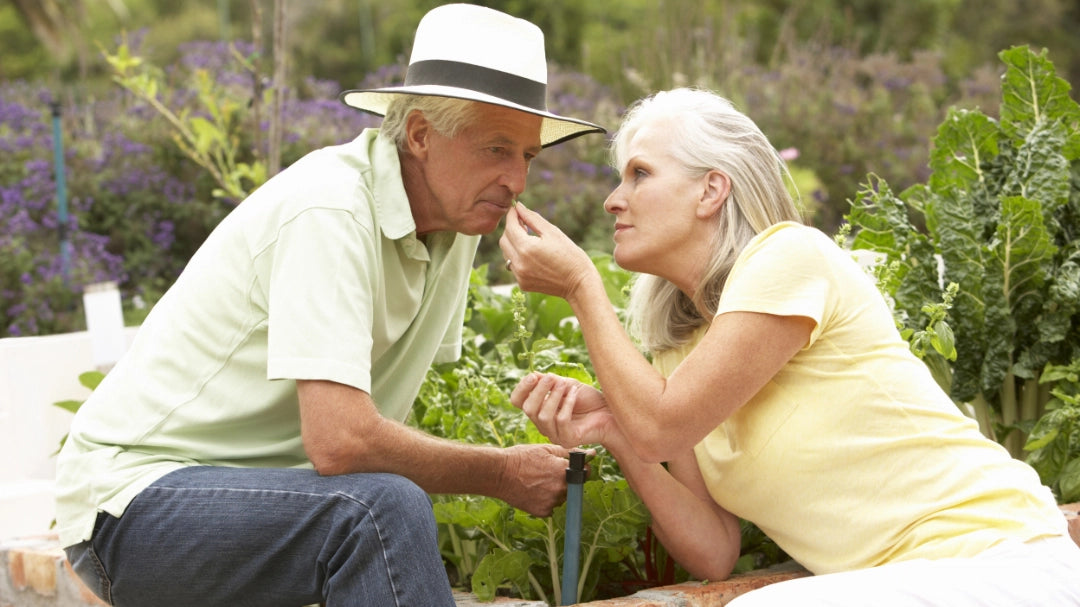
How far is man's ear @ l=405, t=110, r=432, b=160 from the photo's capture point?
8.50 feet

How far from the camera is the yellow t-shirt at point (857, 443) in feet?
7.50

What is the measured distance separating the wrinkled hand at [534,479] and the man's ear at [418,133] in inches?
27.9

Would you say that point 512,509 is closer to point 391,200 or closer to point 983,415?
point 391,200

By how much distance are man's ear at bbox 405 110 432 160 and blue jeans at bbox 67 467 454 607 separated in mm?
776

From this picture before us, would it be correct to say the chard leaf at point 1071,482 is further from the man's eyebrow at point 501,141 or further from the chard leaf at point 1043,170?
the man's eyebrow at point 501,141

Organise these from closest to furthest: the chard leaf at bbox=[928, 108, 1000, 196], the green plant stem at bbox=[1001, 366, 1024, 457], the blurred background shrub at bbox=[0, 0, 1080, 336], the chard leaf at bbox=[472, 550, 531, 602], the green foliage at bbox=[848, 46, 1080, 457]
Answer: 1. the chard leaf at bbox=[472, 550, 531, 602]
2. the green foliage at bbox=[848, 46, 1080, 457]
3. the green plant stem at bbox=[1001, 366, 1024, 457]
4. the chard leaf at bbox=[928, 108, 1000, 196]
5. the blurred background shrub at bbox=[0, 0, 1080, 336]

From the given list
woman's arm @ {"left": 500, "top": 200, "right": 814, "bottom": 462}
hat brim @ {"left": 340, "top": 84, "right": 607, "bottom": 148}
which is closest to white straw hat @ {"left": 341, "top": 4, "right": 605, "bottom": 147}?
hat brim @ {"left": 340, "top": 84, "right": 607, "bottom": 148}

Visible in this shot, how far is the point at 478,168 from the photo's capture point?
2.59m

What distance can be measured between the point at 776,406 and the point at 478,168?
841mm

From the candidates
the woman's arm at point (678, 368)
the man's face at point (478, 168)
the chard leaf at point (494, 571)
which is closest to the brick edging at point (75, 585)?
the chard leaf at point (494, 571)

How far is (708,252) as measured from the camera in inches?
99.4

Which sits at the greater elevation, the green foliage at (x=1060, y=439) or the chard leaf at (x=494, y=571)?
the green foliage at (x=1060, y=439)

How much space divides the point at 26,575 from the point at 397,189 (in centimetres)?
189

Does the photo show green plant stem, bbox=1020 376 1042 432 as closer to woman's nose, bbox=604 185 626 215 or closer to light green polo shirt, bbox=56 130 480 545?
woman's nose, bbox=604 185 626 215
